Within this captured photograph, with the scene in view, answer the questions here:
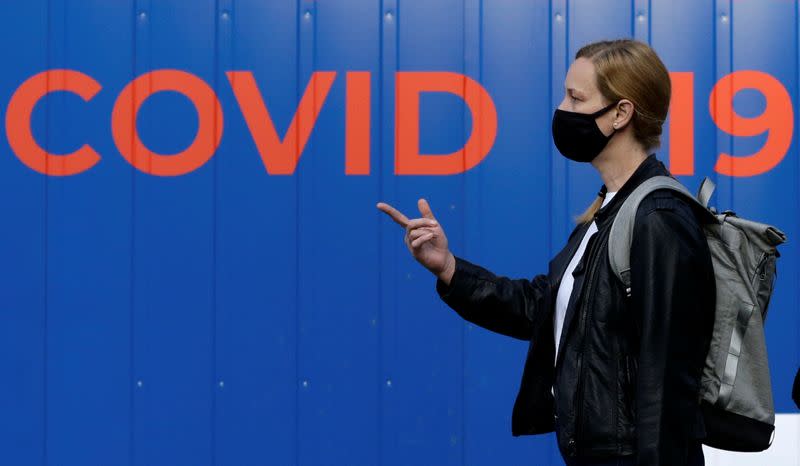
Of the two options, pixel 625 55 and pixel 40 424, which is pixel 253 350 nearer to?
pixel 40 424

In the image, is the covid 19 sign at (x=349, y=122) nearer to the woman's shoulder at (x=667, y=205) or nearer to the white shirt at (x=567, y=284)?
the white shirt at (x=567, y=284)

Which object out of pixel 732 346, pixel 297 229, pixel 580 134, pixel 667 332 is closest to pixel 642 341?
pixel 667 332

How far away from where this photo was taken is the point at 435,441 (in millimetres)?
2498

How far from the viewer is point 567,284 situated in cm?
176

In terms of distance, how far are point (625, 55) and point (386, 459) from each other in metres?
1.33

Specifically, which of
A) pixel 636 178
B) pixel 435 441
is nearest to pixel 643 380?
pixel 636 178

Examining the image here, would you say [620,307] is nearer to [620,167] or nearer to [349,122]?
[620,167]

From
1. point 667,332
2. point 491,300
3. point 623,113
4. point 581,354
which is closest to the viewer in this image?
point 667,332

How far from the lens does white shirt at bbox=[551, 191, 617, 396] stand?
5.73 feet

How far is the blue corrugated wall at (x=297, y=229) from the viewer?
97.3 inches

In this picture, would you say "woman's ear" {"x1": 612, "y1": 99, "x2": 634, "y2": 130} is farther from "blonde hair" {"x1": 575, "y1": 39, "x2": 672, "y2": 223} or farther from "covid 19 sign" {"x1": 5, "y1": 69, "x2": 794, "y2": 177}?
"covid 19 sign" {"x1": 5, "y1": 69, "x2": 794, "y2": 177}

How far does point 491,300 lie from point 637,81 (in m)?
0.56

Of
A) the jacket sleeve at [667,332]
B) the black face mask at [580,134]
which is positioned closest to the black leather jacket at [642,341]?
A: the jacket sleeve at [667,332]

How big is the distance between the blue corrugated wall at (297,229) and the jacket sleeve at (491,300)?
20.7 inches
